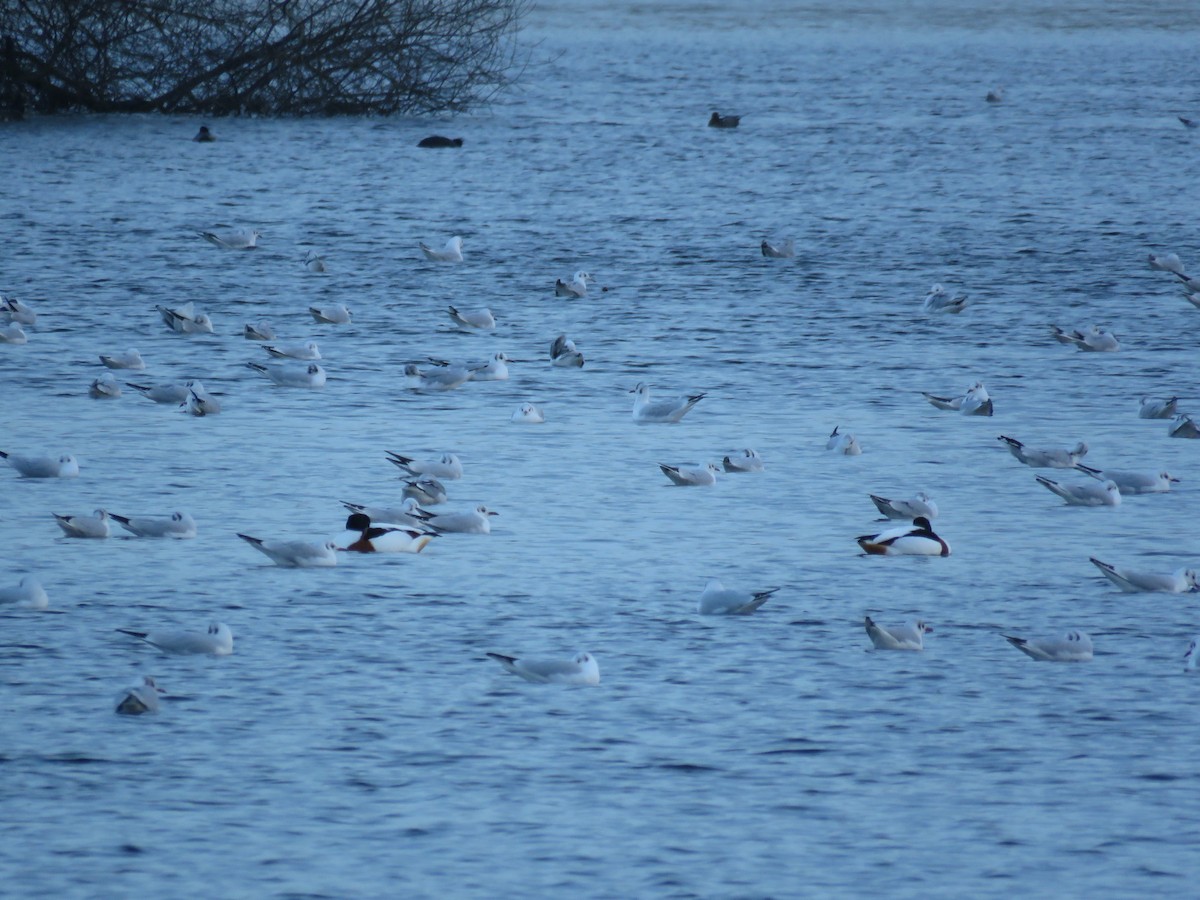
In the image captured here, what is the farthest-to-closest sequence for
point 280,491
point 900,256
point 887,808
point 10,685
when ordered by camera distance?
point 900,256 < point 280,491 < point 10,685 < point 887,808

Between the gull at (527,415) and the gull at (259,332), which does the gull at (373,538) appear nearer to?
the gull at (527,415)

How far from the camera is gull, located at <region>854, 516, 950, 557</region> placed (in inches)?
495

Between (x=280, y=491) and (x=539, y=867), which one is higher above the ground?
(x=539, y=867)

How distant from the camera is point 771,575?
1212 centimetres

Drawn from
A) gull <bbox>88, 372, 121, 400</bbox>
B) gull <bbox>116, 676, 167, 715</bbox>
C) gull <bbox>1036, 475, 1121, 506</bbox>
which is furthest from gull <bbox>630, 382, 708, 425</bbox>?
gull <bbox>116, 676, 167, 715</bbox>

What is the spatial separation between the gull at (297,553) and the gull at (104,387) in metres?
5.38

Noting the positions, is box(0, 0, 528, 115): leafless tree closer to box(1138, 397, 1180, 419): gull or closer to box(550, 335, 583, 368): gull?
box(550, 335, 583, 368): gull

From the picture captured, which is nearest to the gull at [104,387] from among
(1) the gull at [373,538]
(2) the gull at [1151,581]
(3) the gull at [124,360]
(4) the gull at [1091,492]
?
(3) the gull at [124,360]

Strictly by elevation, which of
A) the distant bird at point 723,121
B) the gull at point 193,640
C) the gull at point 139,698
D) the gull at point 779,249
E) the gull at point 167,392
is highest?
the gull at point 139,698

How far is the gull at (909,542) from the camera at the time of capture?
12.6m

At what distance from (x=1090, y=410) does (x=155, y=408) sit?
7864 millimetres

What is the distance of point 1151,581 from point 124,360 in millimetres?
10047

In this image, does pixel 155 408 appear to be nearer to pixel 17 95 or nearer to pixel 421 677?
pixel 421 677

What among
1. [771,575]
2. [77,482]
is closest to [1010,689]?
[771,575]
